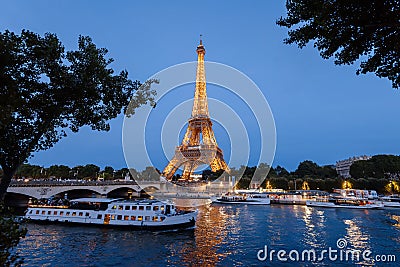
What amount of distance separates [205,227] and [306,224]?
13.9m

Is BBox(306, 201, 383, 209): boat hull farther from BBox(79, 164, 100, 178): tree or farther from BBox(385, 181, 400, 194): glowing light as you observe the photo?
BBox(79, 164, 100, 178): tree

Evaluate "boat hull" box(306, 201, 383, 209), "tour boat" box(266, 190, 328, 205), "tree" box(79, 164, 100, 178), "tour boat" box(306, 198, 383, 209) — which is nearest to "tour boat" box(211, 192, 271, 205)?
"tour boat" box(266, 190, 328, 205)

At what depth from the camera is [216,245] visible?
81.6 ft

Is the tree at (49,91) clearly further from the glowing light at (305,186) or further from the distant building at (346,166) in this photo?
the distant building at (346,166)

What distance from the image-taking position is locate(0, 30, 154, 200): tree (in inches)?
315

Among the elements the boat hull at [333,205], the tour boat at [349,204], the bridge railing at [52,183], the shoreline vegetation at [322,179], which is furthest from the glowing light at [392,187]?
the bridge railing at [52,183]

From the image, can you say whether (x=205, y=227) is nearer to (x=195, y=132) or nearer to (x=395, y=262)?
(x=395, y=262)

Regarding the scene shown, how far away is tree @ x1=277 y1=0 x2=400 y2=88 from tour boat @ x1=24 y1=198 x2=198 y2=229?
2663 cm

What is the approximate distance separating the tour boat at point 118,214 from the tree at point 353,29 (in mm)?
26630

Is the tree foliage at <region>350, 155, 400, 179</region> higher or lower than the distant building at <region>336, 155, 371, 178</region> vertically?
lower

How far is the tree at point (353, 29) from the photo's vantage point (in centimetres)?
834

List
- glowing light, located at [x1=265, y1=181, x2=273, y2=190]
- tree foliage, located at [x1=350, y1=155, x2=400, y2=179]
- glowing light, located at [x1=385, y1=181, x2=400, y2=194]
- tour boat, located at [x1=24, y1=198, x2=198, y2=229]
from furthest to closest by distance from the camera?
1. glowing light, located at [x1=265, y1=181, x2=273, y2=190]
2. tree foliage, located at [x1=350, y1=155, x2=400, y2=179]
3. glowing light, located at [x1=385, y1=181, x2=400, y2=194]
4. tour boat, located at [x1=24, y1=198, x2=198, y2=229]

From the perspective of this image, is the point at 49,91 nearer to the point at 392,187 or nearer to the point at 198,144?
the point at 198,144

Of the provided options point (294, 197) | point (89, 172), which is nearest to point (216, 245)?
point (294, 197)
